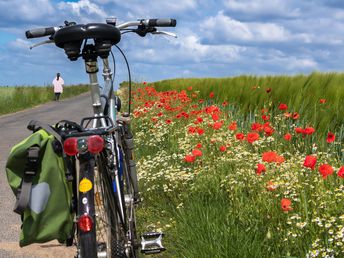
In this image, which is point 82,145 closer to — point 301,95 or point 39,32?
point 39,32

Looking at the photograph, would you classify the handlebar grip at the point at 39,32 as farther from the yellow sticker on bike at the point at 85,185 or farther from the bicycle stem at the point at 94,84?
the yellow sticker on bike at the point at 85,185

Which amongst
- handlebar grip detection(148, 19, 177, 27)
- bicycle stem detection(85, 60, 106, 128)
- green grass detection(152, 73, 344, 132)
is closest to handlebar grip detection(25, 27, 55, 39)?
bicycle stem detection(85, 60, 106, 128)

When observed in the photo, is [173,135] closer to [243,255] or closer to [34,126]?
[243,255]

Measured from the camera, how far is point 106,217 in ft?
9.66

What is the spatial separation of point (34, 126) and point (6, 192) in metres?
5.14

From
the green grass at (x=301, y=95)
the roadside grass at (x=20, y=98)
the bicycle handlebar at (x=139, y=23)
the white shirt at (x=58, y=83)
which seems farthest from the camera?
the white shirt at (x=58, y=83)

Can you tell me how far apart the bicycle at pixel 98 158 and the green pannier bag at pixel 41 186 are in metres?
0.08

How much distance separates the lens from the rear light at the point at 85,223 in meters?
2.39

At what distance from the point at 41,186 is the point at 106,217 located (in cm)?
61

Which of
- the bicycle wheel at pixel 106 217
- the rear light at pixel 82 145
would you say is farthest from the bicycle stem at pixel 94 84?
the rear light at pixel 82 145

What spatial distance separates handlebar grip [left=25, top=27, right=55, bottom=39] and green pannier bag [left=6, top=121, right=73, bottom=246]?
1117 mm

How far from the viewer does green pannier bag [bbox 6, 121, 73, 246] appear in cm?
243

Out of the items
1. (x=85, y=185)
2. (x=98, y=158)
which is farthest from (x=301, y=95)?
(x=85, y=185)

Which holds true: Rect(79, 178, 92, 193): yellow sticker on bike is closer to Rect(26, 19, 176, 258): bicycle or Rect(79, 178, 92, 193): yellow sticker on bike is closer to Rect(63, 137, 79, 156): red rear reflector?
Rect(26, 19, 176, 258): bicycle
